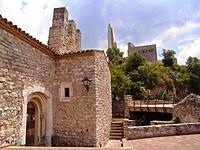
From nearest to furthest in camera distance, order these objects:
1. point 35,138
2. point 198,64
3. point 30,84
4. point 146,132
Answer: point 30,84, point 35,138, point 146,132, point 198,64

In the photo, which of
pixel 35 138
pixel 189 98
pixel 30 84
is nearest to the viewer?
pixel 30 84

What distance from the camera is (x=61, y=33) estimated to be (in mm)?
10922

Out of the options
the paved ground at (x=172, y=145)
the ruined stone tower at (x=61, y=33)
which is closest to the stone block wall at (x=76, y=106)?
the ruined stone tower at (x=61, y=33)

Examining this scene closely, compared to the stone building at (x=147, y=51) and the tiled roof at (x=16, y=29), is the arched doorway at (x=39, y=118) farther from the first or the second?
the stone building at (x=147, y=51)

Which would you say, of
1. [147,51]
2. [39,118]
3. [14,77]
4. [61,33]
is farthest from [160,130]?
[147,51]

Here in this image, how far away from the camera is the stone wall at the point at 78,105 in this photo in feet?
28.0

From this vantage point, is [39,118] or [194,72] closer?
[39,118]

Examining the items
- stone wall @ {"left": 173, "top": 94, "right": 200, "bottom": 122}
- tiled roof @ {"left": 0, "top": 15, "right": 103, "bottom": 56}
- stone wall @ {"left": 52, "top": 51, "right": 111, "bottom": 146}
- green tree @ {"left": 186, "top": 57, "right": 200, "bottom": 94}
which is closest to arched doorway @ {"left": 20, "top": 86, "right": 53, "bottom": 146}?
stone wall @ {"left": 52, "top": 51, "right": 111, "bottom": 146}

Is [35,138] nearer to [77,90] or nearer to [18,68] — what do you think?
[77,90]

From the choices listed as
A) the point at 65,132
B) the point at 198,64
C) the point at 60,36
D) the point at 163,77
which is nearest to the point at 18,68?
the point at 65,132

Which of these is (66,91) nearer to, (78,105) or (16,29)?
(78,105)

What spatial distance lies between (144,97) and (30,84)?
2527cm

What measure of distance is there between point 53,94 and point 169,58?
38.7 m

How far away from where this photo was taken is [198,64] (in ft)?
133
